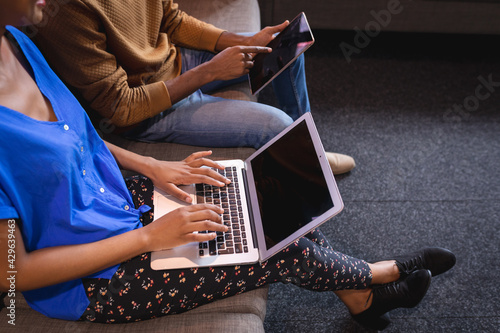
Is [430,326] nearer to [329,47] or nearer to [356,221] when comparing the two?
[356,221]

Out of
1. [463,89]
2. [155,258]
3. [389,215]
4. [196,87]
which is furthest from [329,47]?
[155,258]

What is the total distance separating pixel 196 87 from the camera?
1.14m

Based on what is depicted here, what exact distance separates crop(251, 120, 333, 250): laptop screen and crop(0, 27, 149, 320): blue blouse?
322 millimetres

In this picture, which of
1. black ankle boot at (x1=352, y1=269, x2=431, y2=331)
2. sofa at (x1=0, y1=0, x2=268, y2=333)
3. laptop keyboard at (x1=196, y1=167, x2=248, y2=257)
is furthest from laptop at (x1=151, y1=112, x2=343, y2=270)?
black ankle boot at (x1=352, y1=269, x2=431, y2=331)

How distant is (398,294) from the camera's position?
3.57 ft

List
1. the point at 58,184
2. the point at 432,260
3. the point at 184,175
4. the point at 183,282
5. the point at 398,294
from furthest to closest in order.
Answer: the point at 432,260
the point at 398,294
the point at 184,175
the point at 183,282
the point at 58,184

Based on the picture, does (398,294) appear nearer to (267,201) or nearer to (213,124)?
(267,201)

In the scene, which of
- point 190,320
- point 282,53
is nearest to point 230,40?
point 282,53

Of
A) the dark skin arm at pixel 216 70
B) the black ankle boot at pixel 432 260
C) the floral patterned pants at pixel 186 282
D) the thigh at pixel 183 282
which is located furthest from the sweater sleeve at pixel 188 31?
the black ankle boot at pixel 432 260

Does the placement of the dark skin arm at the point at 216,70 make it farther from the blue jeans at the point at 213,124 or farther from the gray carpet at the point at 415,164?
the gray carpet at the point at 415,164

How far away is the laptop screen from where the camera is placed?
2.77 ft

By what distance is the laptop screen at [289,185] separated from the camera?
85 centimetres

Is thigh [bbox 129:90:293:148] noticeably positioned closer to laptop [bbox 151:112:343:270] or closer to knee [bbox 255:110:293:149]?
knee [bbox 255:110:293:149]

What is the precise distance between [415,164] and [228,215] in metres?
1.05
